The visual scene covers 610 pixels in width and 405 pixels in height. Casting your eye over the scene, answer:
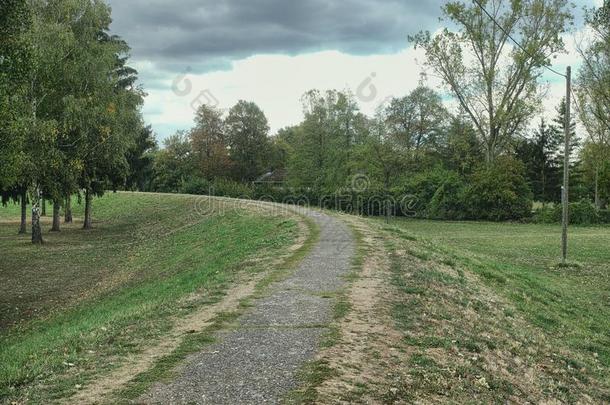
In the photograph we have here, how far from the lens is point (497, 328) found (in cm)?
980

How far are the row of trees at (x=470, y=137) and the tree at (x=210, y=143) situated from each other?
222mm

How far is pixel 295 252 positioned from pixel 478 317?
654 centimetres

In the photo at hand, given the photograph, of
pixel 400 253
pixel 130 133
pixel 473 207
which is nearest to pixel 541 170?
pixel 473 207

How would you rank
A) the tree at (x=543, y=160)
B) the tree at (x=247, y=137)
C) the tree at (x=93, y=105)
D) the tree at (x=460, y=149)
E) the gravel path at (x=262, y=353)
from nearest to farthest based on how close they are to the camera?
the gravel path at (x=262, y=353) → the tree at (x=93, y=105) → the tree at (x=460, y=149) → the tree at (x=543, y=160) → the tree at (x=247, y=137)

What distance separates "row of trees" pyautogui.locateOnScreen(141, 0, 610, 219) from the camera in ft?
153

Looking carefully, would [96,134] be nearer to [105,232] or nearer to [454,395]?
[105,232]

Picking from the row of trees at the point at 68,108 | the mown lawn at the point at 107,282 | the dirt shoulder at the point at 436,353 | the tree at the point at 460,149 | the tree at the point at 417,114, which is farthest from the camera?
the tree at the point at 460,149

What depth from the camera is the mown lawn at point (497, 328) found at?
707cm

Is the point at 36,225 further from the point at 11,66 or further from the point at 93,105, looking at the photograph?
the point at 11,66

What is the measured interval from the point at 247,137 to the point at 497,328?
3066 inches

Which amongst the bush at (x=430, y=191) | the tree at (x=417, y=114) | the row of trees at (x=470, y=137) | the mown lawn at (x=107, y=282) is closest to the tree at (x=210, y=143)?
the row of trees at (x=470, y=137)

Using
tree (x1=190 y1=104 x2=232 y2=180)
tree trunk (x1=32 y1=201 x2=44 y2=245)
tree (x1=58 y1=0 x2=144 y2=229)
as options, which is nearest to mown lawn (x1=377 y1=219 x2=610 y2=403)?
tree (x1=58 y1=0 x2=144 y2=229)

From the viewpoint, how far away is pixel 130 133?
116 ft

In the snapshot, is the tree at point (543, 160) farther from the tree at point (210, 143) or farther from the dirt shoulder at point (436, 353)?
the dirt shoulder at point (436, 353)
